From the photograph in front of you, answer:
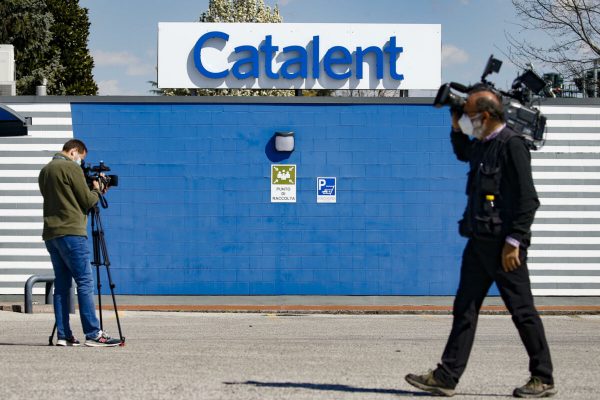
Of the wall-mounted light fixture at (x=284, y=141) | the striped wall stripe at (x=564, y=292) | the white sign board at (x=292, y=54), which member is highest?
the white sign board at (x=292, y=54)

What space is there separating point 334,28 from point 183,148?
3.54 metres

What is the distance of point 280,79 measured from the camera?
19.4 meters

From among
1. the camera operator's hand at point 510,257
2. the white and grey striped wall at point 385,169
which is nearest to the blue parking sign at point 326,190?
the white and grey striped wall at point 385,169

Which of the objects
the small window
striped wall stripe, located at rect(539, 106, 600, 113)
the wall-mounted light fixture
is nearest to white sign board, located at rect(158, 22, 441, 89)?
the wall-mounted light fixture

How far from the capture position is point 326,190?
19.0 m

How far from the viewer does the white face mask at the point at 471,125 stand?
6969 millimetres

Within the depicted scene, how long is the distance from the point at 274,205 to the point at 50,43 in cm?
3753

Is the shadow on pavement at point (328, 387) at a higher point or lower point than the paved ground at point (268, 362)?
higher

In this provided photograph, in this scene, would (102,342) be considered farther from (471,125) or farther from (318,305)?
(318,305)

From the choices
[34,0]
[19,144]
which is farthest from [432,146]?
[34,0]

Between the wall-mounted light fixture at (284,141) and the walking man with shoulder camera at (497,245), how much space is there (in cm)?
1178

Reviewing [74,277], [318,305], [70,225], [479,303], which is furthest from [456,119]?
[318,305]

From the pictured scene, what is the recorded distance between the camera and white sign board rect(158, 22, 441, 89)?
19312mm

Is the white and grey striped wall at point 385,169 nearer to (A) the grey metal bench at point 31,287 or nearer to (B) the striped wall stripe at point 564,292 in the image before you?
(B) the striped wall stripe at point 564,292
